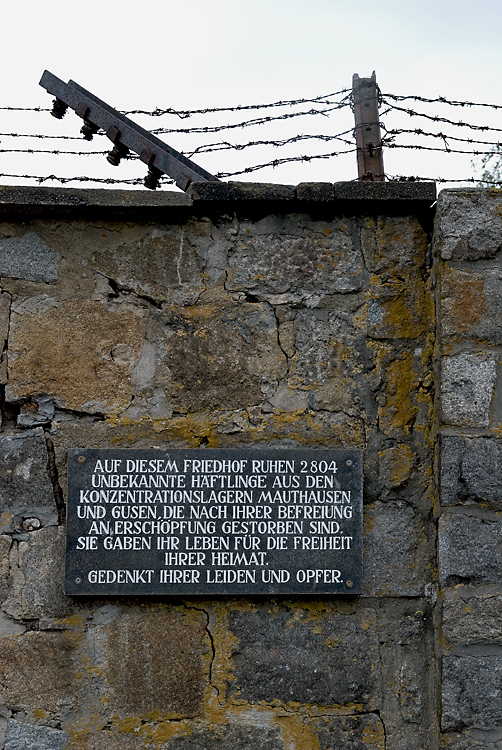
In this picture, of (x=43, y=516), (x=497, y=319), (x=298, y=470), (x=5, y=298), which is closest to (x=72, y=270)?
(x=5, y=298)

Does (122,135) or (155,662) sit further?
(122,135)

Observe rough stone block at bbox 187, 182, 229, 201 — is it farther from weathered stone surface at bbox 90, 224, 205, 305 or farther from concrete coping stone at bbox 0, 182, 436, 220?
weathered stone surface at bbox 90, 224, 205, 305

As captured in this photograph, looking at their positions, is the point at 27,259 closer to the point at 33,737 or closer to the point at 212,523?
the point at 212,523

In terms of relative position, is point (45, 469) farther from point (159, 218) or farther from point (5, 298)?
point (159, 218)

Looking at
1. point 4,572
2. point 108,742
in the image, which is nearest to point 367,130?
point 4,572

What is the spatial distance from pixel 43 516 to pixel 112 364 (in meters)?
0.57

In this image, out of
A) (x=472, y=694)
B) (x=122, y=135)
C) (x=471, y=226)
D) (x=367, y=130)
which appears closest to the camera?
(x=472, y=694)

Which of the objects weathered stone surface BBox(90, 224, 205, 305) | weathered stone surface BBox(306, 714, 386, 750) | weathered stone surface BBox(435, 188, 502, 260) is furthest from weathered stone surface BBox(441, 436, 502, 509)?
weathered stone surface BBox(90, 224, 205, 305)

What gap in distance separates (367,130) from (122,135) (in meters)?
1.10

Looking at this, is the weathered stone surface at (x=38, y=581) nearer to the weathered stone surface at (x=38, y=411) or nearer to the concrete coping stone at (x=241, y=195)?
the weathered stone surface at (x=38, y=411)

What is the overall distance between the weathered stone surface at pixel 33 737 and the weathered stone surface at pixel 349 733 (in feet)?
2.69

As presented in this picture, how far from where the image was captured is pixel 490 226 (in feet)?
6.98

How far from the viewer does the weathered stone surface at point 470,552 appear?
2.06 meters

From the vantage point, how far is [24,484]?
221 centimetres
